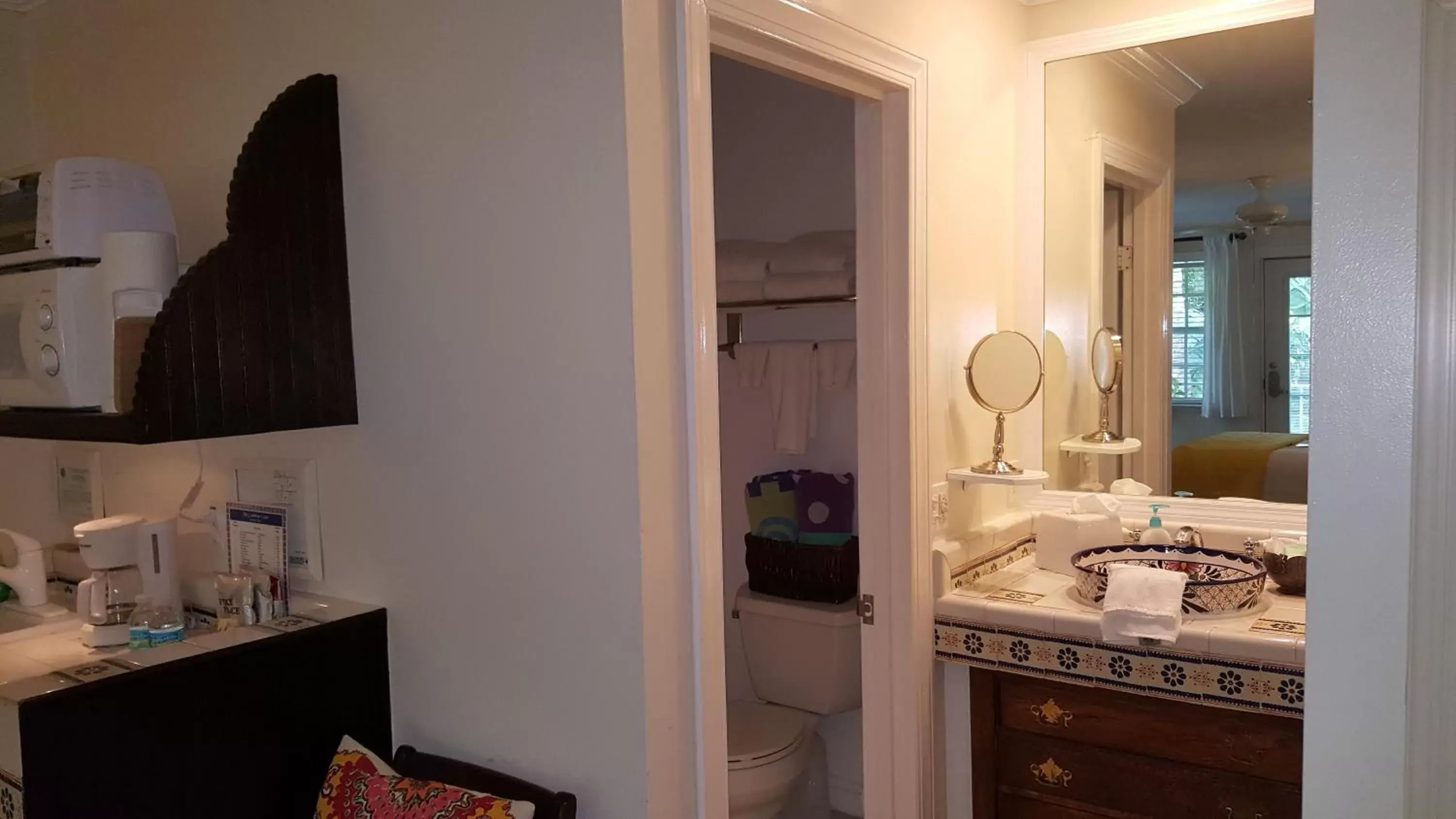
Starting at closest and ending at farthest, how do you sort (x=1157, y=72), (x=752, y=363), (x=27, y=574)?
(x=27, y=574) → (x=1157, y=72) → (x=752, y=363)

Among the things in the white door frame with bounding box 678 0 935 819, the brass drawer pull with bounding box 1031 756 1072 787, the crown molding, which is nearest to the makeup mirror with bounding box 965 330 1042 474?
the white door frame with bounding box 678 0 935 819

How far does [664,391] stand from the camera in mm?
1611

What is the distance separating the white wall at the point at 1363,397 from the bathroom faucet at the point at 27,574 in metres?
2.52

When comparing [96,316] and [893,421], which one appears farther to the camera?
[893,421]

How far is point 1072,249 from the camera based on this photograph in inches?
106

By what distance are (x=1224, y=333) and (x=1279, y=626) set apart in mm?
830

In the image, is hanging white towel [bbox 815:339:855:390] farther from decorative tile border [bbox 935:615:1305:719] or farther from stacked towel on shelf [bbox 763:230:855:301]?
decorative tile border [bbox 935:615:1305:719]

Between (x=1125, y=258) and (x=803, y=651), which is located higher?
(x=1125, y=258)

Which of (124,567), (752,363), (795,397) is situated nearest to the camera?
(124,567)

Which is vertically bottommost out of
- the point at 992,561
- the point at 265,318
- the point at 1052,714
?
the point at 1052,714

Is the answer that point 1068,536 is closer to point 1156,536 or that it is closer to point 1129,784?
point 1156,536

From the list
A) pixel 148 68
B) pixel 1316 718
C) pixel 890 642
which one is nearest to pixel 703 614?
pixel 890 642

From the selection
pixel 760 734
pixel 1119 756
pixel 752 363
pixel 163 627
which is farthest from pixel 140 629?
pixel 1119 756

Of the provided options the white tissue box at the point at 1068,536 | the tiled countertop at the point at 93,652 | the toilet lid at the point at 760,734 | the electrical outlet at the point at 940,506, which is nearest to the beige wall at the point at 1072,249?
the white tissue box at the point at 1068,536
